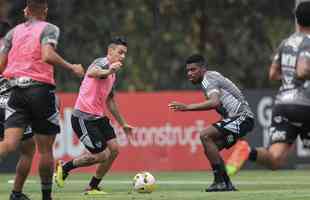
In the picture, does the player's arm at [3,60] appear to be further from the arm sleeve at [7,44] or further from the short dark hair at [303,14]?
the short dark hair at [303,14]

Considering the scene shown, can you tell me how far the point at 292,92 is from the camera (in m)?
12.6

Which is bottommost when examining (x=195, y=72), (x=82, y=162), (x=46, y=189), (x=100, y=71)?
(x=82, y=162)

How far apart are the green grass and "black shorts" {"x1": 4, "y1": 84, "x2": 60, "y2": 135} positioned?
2.32 meters

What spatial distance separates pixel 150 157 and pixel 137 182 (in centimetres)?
1033

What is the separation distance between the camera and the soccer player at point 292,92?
41.3 feet

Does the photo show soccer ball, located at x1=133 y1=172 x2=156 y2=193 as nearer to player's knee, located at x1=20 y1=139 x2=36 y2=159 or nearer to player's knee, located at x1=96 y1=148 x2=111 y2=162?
player's knee, located at x1=96 y1=148 x2=111 y2=162

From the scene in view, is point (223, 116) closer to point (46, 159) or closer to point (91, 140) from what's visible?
point (91, 140)

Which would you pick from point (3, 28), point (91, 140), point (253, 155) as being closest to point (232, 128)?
point (91, 140)

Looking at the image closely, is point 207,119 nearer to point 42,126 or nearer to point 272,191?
point 272,191

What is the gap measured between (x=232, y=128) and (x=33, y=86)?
4424mm

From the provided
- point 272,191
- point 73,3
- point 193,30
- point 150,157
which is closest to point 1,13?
point 272,191

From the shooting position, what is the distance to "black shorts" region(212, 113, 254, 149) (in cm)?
1695

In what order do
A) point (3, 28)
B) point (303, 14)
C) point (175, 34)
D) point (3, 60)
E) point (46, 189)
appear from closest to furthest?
point (303, 14)
point (3, 60)
point (46, 189)
point (3, 28)
point (175, 34)

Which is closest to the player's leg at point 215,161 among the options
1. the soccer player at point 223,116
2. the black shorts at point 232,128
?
the soccer player at point 223,116
